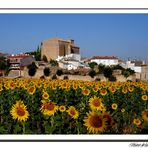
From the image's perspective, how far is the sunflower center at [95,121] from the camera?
2.94 metres

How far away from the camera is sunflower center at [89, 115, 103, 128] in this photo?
2.94 metres

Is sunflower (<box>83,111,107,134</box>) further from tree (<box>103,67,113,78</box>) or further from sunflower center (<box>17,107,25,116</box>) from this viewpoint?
tree (<box>103,67,113,78</box>)

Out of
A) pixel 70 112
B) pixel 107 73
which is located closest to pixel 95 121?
pixel 70 112

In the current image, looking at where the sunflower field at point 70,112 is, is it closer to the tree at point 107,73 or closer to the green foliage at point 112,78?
the green foliage at point 112,78

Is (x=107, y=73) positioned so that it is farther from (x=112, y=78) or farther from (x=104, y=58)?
(x=104, y=58)

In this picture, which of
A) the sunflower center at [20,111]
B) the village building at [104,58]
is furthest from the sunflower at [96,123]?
the village building at [104,58]

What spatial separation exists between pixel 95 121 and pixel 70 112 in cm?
62

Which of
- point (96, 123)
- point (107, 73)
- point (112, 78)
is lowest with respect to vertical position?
point (96, 123)

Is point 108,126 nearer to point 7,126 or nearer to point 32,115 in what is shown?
point 7,126

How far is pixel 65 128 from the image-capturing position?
12.8 ft

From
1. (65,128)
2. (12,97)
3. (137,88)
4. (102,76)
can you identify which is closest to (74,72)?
(102,76)

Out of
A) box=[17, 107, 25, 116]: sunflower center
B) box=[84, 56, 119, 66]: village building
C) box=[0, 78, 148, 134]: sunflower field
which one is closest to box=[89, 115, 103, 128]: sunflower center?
box=[0, 78, 148, 134]: sunflower field

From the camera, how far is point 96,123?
296 centimetres
